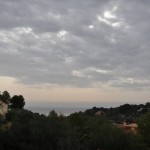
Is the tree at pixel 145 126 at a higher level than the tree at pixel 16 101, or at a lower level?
lower

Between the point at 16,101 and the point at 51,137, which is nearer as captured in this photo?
the point at 51,137

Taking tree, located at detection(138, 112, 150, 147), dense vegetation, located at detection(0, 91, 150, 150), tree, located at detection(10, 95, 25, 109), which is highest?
tree, located at detection(10, 95, 25, 109)

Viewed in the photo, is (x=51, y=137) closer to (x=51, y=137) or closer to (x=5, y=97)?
(x=51, y=137)

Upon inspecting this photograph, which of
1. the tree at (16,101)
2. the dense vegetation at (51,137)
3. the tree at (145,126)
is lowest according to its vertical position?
the dense vegetation at (51,137)

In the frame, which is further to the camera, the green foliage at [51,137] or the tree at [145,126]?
the tree at [145,126]

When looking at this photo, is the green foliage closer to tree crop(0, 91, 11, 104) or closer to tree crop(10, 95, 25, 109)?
tree crop(0, 91, 11, 104)

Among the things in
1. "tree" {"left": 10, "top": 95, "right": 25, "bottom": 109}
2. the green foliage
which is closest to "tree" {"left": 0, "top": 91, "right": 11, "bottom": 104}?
"tree" {"left": 10, "top": 95, "right": 25, "bottom": 109}

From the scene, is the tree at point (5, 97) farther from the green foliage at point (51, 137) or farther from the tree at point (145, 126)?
the green foliage at point (51, 137)

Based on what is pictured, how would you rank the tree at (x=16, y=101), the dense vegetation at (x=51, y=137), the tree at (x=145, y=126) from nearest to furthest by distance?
1. the dense vegetation at (x=51, y=137)
2. the tree at (x=145, y=126)
3. the tree at (x=16, y=101)

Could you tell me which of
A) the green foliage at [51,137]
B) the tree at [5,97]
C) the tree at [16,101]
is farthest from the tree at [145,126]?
the tree at [16,101]

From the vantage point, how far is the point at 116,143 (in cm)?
3256

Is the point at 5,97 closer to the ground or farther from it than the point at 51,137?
farther from it

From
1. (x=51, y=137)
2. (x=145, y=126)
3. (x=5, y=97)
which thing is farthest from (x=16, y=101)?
(x=51, y=137)

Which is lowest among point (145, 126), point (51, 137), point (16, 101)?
point (51, 137)
